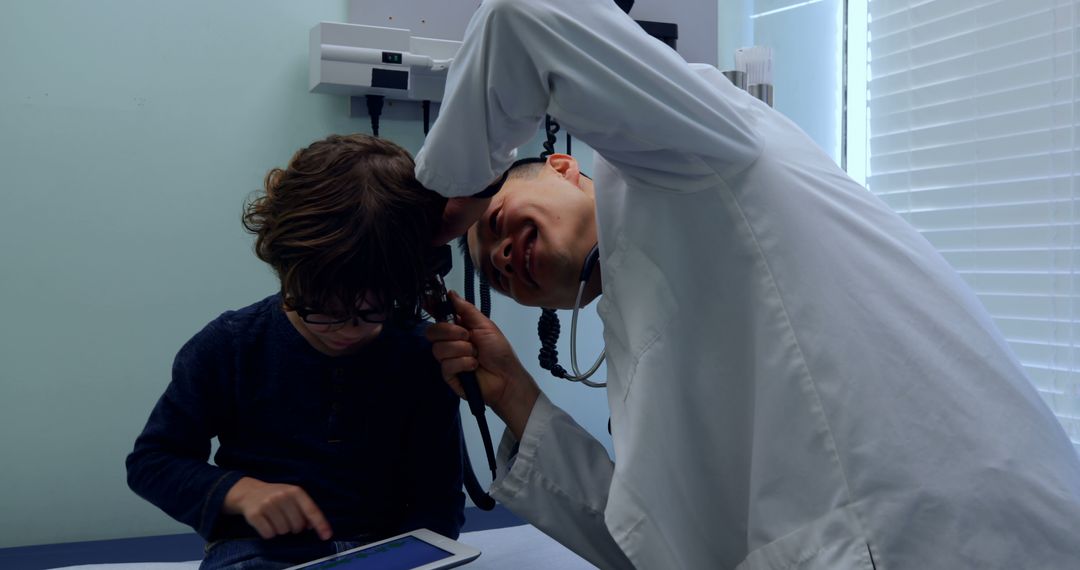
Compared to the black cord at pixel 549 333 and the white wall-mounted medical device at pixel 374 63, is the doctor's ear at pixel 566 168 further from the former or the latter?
the white wall-mounted medical device at pixel 374 63

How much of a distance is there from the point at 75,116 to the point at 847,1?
2.16m

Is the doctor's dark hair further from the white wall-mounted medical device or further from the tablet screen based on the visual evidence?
the white wall-mounted medical device

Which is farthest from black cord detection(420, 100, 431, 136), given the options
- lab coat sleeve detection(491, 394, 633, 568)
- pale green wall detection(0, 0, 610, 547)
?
lab coat sleeve detection(491, 394, 633, 568)

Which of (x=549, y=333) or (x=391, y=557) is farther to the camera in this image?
(x=549, y=333)

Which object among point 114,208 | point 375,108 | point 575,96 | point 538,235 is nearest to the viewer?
point 575,96

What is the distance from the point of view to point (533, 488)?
121 centimetres

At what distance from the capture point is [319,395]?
4.26 feet

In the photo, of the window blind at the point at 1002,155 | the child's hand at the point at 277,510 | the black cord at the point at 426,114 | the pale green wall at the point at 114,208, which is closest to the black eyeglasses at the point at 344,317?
the child's hand at the point at 277,510

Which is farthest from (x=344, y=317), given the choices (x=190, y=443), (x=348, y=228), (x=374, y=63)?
(x=374, y=63)

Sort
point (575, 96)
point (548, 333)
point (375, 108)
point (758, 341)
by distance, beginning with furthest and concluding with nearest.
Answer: point (375, 108) → point (548, 333) → point (758, 341) → point (575, 96)

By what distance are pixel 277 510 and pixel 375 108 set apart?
A: 117cm

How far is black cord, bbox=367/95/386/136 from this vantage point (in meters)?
2.03

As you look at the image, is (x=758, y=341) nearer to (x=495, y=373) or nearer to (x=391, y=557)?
(x=495, y=373)

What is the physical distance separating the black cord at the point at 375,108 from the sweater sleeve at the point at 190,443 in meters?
0.87
